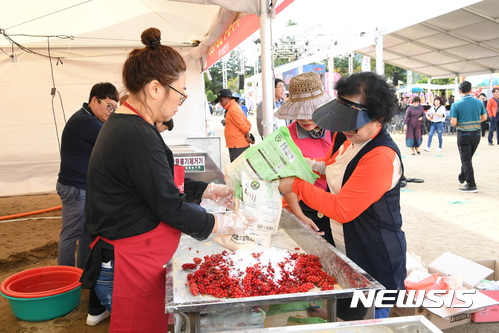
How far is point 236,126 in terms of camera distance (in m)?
6.73

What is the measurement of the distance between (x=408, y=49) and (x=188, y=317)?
51.3 ft

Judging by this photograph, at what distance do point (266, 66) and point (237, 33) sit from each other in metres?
1.33

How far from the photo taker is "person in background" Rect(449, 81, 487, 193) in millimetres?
6616

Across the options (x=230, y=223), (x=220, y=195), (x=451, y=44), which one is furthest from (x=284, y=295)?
(x=451, y=44)

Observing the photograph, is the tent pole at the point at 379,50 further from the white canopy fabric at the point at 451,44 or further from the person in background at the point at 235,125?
the person in background at the point at 235,125

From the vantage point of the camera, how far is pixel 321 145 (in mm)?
2684

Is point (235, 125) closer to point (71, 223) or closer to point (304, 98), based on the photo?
point (71, 223)

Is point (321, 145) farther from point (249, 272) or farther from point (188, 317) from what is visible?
point (188, 317)

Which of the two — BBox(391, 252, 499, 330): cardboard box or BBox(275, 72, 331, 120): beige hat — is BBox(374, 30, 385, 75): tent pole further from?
BBox(275, 72, 331, 120): beige hat

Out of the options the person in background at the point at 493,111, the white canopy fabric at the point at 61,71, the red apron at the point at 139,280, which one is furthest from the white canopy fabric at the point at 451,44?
the red apron at the point at 139,280

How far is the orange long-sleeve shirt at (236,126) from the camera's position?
6.67 m

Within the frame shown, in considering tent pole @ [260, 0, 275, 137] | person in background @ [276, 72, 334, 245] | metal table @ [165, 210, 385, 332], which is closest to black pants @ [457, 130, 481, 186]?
tent pole @ [260, 0, 275, 137]

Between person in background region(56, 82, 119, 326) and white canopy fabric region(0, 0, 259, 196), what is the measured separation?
277 centimetres

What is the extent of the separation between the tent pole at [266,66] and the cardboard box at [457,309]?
63.7 inches
